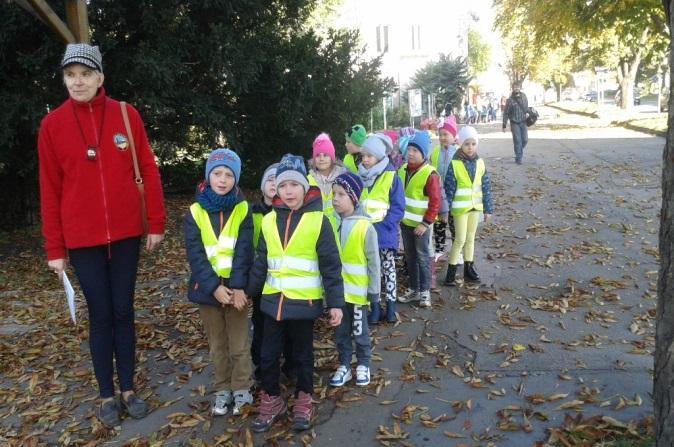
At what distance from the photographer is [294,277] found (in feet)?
12.0

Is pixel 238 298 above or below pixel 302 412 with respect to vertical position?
above

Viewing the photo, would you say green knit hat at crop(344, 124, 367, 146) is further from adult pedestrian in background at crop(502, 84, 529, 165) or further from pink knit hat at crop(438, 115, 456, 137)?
adult pedestrian in background at crop(502, 84, 529, 165)

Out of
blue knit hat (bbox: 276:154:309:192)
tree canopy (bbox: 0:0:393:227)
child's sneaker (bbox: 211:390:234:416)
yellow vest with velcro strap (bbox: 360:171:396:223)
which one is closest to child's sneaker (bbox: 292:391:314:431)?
child's sneaker (bbox: 211:390:234:416)

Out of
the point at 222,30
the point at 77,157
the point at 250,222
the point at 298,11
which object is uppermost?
the point at 298,11

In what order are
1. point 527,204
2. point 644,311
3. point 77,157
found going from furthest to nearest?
1. point 527,204
2. point 644,311
3. point 77,157

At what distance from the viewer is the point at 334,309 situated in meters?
3.71

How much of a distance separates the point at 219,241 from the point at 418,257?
263cm

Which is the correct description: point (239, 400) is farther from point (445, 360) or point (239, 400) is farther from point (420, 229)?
point (420, 229)

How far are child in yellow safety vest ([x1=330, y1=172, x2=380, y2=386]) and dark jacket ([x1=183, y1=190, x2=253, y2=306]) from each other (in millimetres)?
901

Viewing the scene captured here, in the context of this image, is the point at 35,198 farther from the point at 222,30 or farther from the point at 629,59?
the point at 629,59

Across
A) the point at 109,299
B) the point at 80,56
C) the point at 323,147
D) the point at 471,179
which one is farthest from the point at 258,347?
the point at 471,179

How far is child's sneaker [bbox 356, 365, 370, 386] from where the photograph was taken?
4.31 meters

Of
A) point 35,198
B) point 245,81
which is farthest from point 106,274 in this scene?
point 35,198

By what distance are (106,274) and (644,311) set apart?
4766 mm
